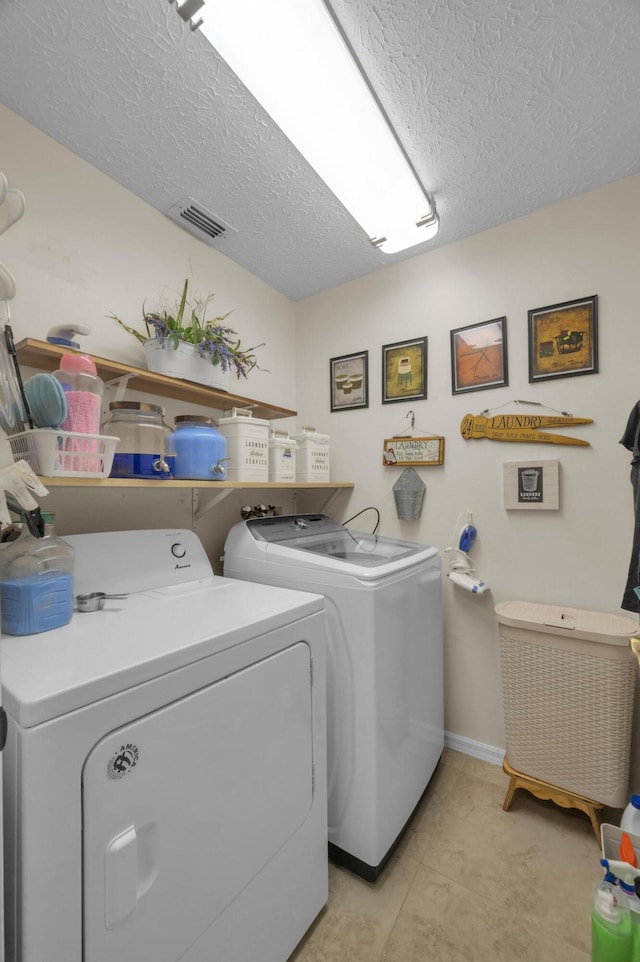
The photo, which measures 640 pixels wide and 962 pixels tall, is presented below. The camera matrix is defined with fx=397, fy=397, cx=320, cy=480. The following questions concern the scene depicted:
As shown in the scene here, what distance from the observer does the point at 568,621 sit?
1.52 m

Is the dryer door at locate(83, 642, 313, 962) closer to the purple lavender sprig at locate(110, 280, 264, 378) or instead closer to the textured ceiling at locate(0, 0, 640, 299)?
the purple lavender sprig at locate(110, 280, 264, 378)

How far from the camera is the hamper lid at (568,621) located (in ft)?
4.68

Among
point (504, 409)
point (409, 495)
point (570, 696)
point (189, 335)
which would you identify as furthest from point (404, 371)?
point (570, 696)

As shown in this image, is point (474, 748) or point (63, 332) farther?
point (474, 748)

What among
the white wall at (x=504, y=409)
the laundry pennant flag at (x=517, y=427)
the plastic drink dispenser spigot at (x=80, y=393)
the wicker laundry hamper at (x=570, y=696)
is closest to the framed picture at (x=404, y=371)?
the white wall at (x=504, y=409)

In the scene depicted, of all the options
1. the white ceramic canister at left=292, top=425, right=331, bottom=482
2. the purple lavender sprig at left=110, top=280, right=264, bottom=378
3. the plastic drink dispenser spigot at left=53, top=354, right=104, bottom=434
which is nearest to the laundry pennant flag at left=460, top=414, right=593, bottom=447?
the white ceramic canister at left=292, top=425, right=331, bottom=482

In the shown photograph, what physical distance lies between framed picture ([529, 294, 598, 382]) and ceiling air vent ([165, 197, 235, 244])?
1.48 metres

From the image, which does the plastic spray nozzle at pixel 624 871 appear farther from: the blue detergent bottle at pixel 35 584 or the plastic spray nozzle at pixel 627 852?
the blue detergent bottle at pixel 35 584

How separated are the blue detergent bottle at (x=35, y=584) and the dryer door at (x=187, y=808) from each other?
0.40 m

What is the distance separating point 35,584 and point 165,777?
1.69ft

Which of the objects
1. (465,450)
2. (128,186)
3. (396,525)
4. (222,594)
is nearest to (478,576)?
(396,525)

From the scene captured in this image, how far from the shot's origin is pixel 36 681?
2.23 ft

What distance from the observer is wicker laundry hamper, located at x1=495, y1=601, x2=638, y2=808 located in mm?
1429

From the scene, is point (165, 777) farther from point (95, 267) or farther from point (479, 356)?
point (479, 356)
